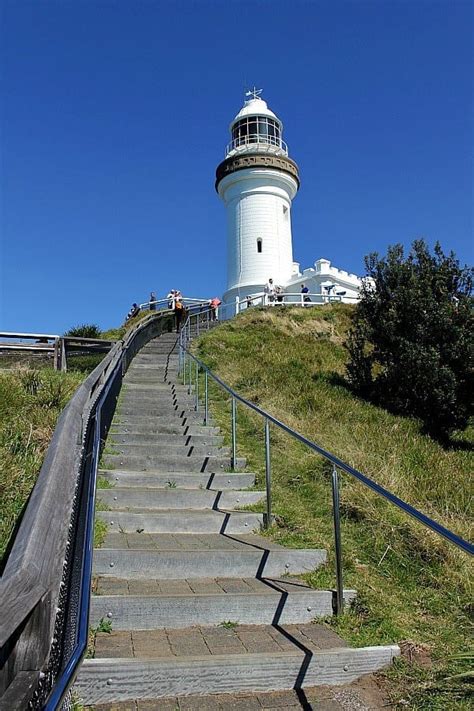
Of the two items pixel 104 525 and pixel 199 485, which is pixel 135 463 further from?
pixel 104 525

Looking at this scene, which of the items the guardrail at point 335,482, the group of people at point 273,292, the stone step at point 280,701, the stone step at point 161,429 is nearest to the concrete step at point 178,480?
the guardrail at point 335,482

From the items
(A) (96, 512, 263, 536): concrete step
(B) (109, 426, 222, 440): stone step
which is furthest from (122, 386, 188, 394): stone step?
(A) (96, 512, 263, 536): concrete step

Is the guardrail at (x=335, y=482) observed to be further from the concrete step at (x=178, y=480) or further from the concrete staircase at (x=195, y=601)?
the concrete step at (x=178, y=480)

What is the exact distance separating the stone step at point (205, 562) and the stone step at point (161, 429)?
3044 mm

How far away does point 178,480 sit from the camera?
5.98 meters

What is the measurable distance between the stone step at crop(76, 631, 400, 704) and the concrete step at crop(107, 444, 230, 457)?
133 inches

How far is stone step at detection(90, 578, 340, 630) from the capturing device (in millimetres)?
3520

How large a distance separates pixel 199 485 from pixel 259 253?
2823cm

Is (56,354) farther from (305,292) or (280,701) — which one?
(305,292)

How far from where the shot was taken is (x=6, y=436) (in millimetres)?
5852

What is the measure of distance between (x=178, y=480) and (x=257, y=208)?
1156 inches

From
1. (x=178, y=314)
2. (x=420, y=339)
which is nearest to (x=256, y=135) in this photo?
(x=178, y=314)

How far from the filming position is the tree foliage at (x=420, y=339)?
1270 centimetres

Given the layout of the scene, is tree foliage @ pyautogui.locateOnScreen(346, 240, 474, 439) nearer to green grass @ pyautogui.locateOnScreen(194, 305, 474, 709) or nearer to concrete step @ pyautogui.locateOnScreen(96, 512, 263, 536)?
green grass @ pyautogui.locateOnScreen(194, 305, 474, 709)
